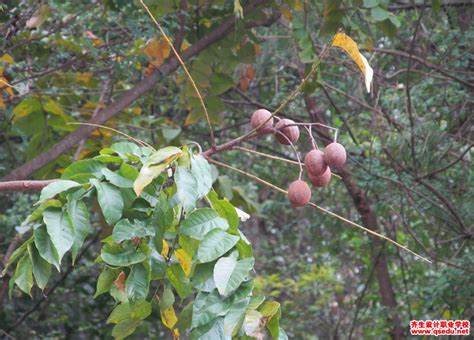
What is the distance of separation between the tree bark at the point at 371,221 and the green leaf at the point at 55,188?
7.71 feet

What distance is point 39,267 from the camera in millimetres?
1362

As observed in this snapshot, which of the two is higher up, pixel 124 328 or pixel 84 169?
pixel 84 169

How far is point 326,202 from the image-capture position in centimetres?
443

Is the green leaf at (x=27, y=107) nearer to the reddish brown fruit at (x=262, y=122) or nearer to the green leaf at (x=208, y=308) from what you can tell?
the reddish brown fruit at (x=262, y=122)

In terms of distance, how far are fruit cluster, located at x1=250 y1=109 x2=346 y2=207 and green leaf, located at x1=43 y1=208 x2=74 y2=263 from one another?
39 cm

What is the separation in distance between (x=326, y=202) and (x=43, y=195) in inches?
126

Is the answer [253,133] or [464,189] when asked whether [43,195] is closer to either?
[253,133]

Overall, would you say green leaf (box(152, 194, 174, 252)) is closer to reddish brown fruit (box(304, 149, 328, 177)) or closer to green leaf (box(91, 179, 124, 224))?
green leaf (box(91, 179, 124, 224))

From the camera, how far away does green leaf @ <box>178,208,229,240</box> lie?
1.33m

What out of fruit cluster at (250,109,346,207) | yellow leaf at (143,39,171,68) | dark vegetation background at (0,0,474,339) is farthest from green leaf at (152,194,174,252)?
yellow leaf at (143,39,171,68)

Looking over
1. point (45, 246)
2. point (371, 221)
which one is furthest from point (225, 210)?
point (371, 221)

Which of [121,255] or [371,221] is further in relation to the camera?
[371,221]

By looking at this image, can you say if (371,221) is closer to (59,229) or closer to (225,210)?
(225,210)

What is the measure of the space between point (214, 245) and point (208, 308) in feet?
0.35
